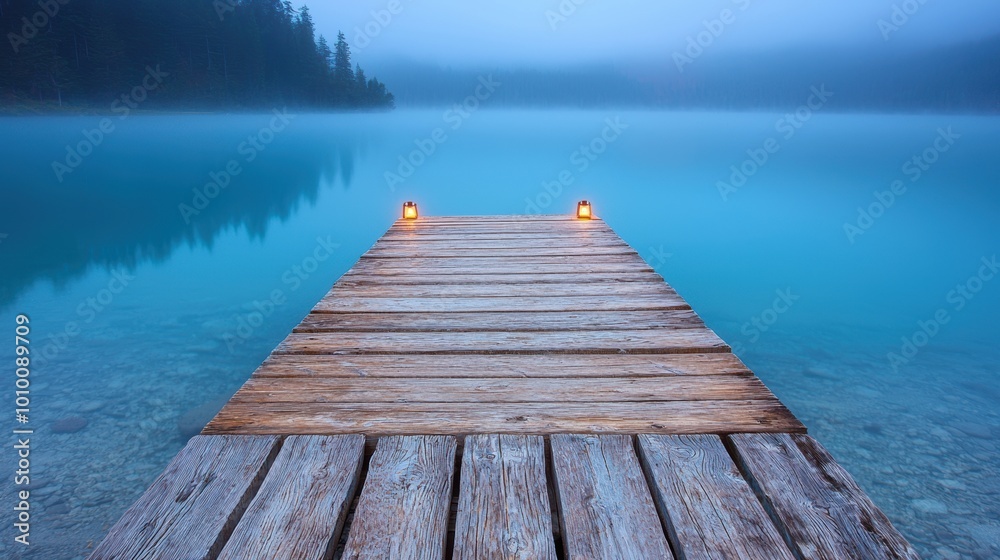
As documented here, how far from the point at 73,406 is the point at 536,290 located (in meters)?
4.09

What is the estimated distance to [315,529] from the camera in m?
1.49

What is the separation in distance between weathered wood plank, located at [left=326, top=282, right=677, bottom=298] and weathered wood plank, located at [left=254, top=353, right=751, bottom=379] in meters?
1.11

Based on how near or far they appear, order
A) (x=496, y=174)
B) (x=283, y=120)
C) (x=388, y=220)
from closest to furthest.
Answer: (x=388, y=220)
(x=496, y=174)
(x=283, y=120)

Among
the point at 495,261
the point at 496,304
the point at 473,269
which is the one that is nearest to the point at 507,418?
the point at 496,304

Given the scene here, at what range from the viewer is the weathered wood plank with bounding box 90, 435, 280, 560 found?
4.73 ft

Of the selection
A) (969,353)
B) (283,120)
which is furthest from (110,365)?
(283,120)

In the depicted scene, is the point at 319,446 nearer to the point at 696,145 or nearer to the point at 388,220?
the point at 388,220

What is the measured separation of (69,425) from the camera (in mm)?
4398

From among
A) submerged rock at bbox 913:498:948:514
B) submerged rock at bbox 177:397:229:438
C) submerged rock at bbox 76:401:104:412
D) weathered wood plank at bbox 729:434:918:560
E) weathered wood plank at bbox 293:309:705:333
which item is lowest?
submerged rock at bbox 913:498:948:514

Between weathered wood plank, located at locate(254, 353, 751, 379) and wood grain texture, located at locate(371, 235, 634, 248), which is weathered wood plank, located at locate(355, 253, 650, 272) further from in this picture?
weathered wood plank, located at locate(254, 353, 751, 379)

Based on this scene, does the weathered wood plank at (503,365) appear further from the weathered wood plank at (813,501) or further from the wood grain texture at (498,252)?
the wood grain texture at (498,252)

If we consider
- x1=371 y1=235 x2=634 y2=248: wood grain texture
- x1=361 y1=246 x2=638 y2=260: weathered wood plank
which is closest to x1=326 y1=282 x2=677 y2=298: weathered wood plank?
x1=361 y1=246 x2=638 y2=260: weathered wood plank

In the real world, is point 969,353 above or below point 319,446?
below

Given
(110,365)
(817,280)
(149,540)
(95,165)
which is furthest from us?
(95,165)
